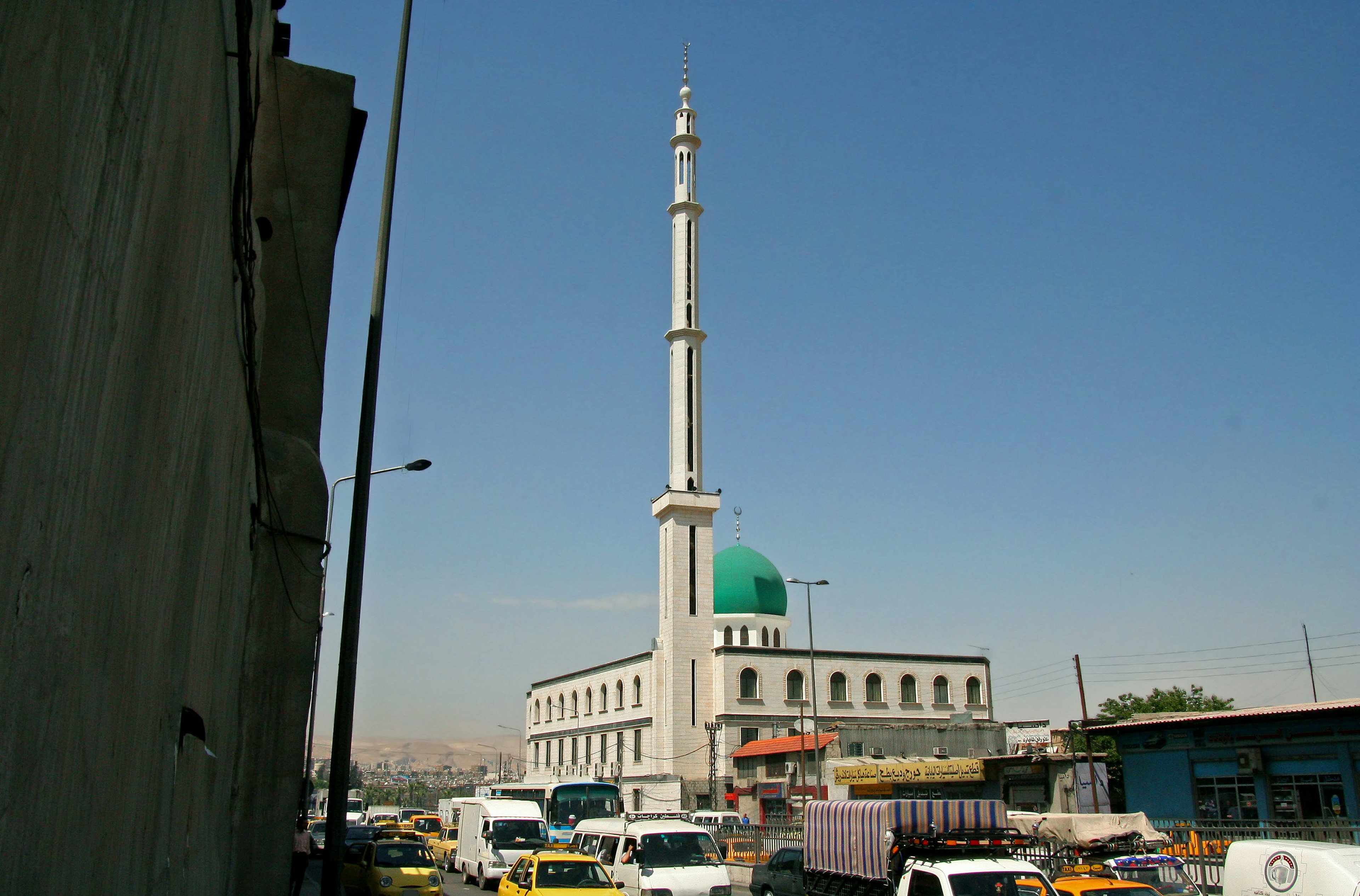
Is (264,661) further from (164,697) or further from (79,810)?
(79,810)

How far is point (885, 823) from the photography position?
564 inches

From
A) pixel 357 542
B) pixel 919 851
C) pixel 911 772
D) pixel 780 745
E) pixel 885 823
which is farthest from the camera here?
pixel 780 745

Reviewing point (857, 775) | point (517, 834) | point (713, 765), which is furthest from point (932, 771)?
point (713, 765)

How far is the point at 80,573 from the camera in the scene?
13.5ft

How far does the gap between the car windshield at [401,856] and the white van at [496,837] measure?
588cm

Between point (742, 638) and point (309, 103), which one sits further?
point (742, 638)

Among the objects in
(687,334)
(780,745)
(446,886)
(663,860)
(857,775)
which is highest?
(687,334)

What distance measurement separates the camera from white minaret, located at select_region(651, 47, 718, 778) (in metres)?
56.3

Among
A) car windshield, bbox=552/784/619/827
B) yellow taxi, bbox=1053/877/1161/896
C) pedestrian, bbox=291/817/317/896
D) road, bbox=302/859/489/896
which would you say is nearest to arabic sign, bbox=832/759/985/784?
car windshield, bbox=552/784/619/827

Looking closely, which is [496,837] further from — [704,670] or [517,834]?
[704,670]

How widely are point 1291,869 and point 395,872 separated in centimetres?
1351

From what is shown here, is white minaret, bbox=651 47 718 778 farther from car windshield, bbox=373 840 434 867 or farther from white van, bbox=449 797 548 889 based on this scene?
car windshield, bbox=373 840 434 867

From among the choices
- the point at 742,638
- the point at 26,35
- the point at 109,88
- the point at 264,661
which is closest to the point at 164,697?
the point at 109,88

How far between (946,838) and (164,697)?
34.9 ft
